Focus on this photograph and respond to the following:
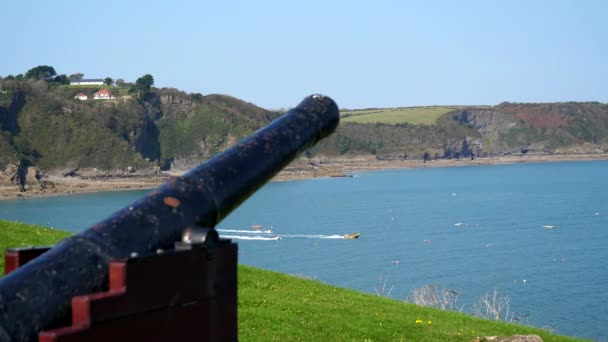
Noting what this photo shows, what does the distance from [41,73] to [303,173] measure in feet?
155

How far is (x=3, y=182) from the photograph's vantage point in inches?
4321

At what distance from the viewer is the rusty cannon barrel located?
3.72 meters

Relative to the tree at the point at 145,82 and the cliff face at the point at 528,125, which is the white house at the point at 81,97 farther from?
the cliff face at the point at 528,125

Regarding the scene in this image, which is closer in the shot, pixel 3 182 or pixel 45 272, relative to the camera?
pixel 45 272

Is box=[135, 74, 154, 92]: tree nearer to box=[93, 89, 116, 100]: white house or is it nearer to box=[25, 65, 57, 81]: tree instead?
box=[93, 89, 116, 100]: white house

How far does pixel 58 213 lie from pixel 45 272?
7901 cm

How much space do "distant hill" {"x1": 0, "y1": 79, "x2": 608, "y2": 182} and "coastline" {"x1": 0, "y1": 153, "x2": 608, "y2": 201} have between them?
1.77 m

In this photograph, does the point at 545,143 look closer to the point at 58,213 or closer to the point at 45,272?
the point at 58,213

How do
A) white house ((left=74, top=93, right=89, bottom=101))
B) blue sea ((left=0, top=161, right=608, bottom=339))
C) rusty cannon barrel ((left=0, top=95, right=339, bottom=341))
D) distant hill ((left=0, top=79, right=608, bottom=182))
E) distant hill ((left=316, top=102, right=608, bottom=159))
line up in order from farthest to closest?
distant hill ((left=316, top=102, right=608, bottom=159))
white house ((left=74, top=93, right=89, bottom=101))
distant hill ((left=0, top=79, right=608, bottom=182))
blue sea ((left=0, top=161, right=608, bottom=339))
rusty cannon barrel ((left=0, top=95, right=339, bottom=341))

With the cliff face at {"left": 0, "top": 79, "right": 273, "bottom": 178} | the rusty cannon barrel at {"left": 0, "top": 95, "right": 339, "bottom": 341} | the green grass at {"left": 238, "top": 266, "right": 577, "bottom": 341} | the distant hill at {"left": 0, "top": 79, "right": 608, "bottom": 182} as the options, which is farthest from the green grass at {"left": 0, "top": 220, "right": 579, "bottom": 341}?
the distant hill at {"left": 0, "top": 79, "right": 608, "bottom": 182}

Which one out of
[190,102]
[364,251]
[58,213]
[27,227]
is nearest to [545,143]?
[190,102]

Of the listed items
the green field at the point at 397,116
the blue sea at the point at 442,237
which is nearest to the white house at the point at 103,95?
the blue sea at the point at 442,237

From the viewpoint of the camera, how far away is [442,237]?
60219mm

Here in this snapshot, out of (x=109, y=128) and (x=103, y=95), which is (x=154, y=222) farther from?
(x=103, y=95)
